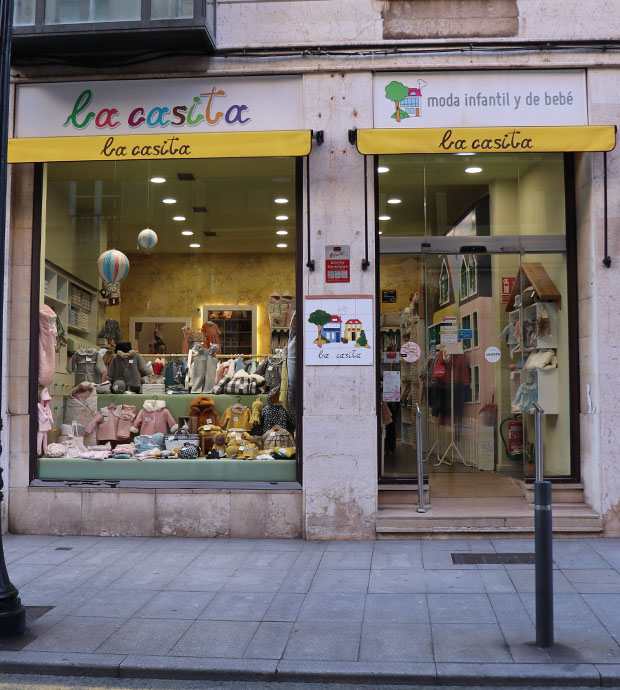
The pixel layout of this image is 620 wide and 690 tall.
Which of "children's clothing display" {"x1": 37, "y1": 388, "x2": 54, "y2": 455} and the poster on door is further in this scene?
"children's clothing display" {"x1": 37, "y1": 388, "x2": 54, "y2": 455}

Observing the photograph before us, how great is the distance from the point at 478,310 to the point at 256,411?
3313 millimetres

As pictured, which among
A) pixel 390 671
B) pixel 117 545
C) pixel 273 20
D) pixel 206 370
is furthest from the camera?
pixel 206 370

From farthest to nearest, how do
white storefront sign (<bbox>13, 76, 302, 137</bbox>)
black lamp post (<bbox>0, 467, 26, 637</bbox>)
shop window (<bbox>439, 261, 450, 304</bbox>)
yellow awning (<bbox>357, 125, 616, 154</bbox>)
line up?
shop window (<bbox>439, 261, 450, 304</bbox>) < white storefront sign (<bbox>13, 76, 302, 137</bbox>) < yellow awning (<bbox>357, 125, 616, 154</bbox>) < black lamp post (<bbox>0, 467, 26, 637</bbox>)

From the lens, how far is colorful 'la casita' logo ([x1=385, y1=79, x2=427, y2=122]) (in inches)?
379

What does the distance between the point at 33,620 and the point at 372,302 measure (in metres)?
5.11

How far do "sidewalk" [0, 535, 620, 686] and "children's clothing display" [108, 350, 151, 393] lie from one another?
2.59 metres

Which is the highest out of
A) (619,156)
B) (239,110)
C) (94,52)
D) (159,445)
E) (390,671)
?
(94,52)

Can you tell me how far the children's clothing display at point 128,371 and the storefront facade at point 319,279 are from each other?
54 millimetres

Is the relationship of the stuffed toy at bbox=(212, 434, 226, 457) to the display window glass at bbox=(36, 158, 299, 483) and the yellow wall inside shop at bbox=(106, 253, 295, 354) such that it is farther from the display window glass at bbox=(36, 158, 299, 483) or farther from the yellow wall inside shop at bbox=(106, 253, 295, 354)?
the yellow wall inside shop at bbox=(106, 253, 295, 354)

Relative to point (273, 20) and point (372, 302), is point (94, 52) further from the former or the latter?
point (372, 302)

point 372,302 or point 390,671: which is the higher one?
point 372,302

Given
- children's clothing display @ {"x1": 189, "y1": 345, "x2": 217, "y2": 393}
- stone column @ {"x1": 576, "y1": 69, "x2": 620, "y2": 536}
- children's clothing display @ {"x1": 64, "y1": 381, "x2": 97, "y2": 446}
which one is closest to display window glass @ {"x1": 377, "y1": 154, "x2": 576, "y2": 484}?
stone column @ {"x1": 576, "y1": 69, "x2": 620, "y2": 536}

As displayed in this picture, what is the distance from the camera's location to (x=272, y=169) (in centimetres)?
1039

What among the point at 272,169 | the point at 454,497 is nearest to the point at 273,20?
the point at 272,169
